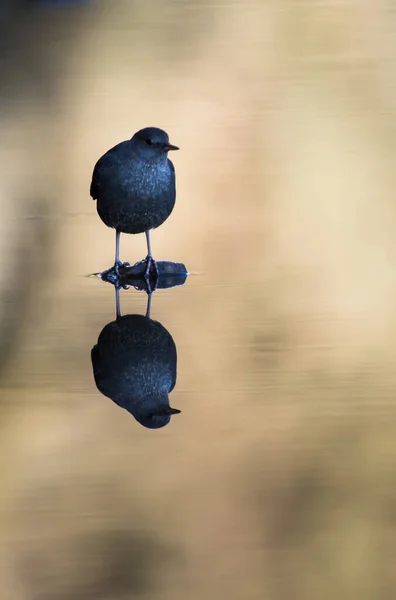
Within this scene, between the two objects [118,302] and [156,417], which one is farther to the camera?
[118,302]

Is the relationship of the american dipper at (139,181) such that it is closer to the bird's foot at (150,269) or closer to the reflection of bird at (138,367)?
the bird's foot at (150,269)

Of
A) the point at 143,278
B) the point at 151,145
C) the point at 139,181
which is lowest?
the point at 143,278

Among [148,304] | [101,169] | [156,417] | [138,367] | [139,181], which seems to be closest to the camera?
[156,417]

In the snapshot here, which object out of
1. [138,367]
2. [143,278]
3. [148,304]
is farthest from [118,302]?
[138,367]

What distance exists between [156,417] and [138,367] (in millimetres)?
382

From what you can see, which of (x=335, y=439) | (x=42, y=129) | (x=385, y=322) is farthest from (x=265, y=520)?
(x=42, y=129)

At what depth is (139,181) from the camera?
357 cm

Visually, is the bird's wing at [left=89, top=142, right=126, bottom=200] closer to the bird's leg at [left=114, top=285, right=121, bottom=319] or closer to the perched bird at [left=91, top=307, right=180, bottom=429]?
the bird's leg at [left=114, top=285, right=121, bottom=319]

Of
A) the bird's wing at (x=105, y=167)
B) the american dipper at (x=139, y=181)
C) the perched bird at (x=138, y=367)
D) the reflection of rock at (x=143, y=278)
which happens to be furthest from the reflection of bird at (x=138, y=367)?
the bird's wing at (x=105, y=167)

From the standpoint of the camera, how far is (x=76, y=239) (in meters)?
4.41

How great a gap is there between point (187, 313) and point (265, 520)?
1.50 m

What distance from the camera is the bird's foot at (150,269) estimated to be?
3723 mm

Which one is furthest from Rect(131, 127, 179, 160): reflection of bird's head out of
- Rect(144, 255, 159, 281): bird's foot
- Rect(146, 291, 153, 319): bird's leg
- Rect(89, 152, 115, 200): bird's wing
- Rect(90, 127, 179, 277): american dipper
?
Rect(146, 291, 153, 319): bird's leg

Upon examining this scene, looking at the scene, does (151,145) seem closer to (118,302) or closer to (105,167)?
(105,167)
